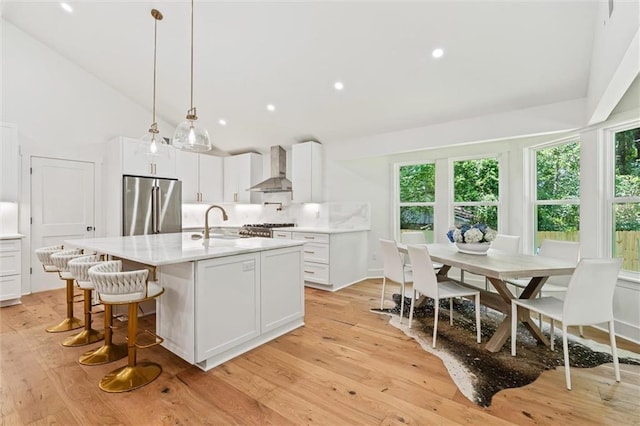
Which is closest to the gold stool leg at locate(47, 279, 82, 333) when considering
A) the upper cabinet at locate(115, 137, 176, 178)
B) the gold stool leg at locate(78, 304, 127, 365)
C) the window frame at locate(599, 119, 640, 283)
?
the gold stool leg at locate(78, 304, 127, 365)

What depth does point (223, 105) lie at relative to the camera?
486cm

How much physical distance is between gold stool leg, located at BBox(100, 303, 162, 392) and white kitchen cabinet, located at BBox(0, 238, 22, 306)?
291cm

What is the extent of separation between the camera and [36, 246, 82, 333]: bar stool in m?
2.61

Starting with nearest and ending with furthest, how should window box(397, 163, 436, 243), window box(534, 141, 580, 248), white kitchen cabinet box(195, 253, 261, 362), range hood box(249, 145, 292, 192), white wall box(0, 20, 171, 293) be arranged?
1. white kitchen cabinet box(195, 253, 261, 362)
2. window box(534, 141, 580, 248)
3. white wall box(0, 20, 171, 293)
4. window box(397, 163, 436, 243)
5. range hood box(249, 145, 292, 192)

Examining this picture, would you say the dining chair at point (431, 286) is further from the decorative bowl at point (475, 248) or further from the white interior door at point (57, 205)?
the white interior door at point (57, 205)

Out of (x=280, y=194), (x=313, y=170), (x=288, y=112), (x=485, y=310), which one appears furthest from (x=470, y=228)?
(x=280, y=194)

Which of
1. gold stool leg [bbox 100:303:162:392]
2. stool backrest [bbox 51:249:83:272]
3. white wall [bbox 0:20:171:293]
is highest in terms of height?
white wall [bbox 0:20:171:293]

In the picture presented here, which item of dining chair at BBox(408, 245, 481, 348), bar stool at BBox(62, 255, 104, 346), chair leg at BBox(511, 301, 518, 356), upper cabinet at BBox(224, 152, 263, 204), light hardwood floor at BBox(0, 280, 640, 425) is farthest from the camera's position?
upper cabinet at BBox(224, 152, 263, 204)

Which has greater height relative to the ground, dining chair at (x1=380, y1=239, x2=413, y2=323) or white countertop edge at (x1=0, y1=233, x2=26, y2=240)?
white countertop edge at (x1=0, y1=233, x2=26, y2=240)

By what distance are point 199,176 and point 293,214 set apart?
6.93 ft

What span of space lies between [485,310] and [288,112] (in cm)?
398

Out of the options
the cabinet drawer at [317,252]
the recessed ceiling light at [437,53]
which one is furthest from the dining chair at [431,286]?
the recessed ceiling light at [437,53]

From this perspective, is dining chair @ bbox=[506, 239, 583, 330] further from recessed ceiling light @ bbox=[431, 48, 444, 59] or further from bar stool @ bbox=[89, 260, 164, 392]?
bar stool @ bbox=[89, 260, 164, 392]

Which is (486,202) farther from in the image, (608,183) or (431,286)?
(431,286)
